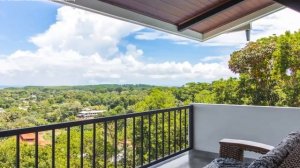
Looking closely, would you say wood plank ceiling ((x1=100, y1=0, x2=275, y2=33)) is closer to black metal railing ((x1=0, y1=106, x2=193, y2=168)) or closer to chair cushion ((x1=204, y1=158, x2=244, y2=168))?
black metal railing ((x1=0, y1=106, x2=193, y2=168))

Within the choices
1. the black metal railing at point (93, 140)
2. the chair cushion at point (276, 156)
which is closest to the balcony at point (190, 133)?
the black metal railing at point (93, 140)

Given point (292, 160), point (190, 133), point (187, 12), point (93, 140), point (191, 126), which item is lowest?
point (190, 133)

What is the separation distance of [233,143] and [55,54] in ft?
29.4

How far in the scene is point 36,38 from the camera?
1070 centimetres

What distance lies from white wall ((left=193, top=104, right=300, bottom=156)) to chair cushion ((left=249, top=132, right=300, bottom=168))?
2688mm

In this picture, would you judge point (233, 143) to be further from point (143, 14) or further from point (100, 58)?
point (100, 58)

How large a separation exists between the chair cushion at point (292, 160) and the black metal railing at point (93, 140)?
201cm

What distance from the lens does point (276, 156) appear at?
4.32ft

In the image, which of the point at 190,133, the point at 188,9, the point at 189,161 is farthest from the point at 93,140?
the point at 190,133

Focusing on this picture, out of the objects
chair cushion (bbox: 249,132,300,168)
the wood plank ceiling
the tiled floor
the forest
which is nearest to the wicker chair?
chair cushion (bbox: 249,132,300,168)

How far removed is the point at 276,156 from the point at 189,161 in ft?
10.7

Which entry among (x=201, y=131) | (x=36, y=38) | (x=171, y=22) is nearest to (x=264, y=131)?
(x=201, y=131)

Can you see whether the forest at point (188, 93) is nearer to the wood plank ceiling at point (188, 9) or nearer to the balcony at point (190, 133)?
the balcony at point (190, 133)

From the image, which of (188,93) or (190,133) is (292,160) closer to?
(190,133)
